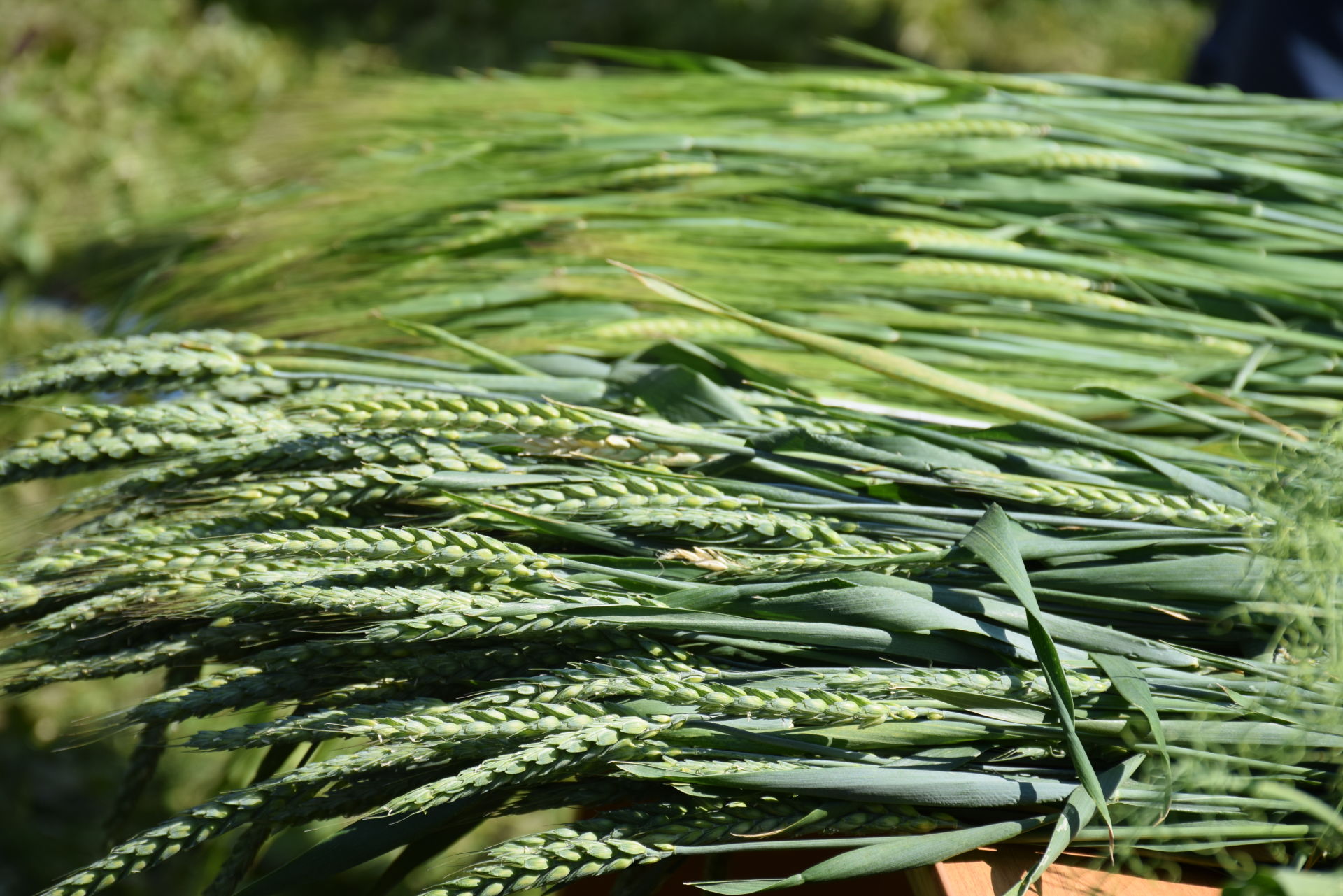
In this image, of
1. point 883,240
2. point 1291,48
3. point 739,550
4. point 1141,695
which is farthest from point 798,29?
point 1141,695

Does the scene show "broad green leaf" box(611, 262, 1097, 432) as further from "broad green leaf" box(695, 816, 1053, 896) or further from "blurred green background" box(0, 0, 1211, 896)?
"blurred green background" box(0, 0, 1211, 896)

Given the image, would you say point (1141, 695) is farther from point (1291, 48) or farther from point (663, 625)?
point (1291, 48)

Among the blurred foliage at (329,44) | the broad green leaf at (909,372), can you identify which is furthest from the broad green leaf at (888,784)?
the blurred foliage at (329,44)

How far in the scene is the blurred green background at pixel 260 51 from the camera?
9.95 feet

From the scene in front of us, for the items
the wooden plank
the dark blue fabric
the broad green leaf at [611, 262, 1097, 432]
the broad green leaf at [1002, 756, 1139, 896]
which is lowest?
the wooden plank

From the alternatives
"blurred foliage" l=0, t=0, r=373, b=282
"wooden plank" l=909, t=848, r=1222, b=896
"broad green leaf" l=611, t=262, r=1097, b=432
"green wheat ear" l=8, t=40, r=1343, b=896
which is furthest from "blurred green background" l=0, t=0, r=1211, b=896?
"wooden plank" l=909, t=848, r=1222, b=896

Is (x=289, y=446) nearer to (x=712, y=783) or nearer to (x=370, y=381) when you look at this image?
(x=370, y=381)

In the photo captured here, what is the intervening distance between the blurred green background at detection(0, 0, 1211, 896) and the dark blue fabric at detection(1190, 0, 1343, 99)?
6.80ft

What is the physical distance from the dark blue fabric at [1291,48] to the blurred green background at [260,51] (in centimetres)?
207

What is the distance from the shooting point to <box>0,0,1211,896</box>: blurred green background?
3.03 meters

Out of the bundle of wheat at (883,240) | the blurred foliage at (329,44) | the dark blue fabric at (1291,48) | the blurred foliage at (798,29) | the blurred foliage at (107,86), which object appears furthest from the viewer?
the blurred foliage at (798,29)

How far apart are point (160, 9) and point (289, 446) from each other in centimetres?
395

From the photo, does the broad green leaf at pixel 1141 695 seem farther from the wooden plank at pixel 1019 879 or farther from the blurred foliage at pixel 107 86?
the blurred foliage at pixel 107 86

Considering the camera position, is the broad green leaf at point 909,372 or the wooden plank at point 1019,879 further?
the broad green leaf at point 909,372
